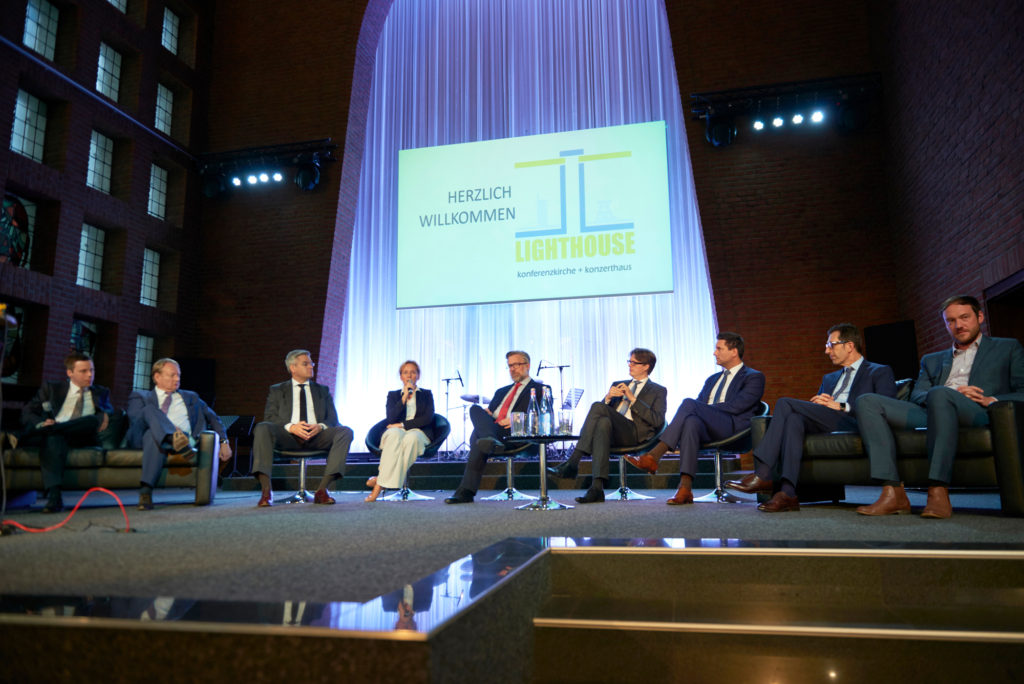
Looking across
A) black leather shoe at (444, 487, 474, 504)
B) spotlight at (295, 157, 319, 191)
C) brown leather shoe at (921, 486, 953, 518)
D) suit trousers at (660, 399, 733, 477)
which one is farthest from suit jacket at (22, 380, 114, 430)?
brown leather shoe at (921, 486, 953, 518)

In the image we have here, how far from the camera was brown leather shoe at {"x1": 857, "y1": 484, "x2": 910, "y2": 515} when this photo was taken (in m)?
3.10

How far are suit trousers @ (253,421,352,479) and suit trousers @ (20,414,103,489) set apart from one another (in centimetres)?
103

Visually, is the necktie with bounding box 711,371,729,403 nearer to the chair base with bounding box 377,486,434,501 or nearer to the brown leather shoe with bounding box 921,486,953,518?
the brown leather shoe with bounding box 921,486,953,518

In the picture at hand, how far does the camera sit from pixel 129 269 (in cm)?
794

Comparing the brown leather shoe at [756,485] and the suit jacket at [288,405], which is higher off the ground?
the suit jacket at [288,405]

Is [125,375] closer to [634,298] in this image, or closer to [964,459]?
[634,298]

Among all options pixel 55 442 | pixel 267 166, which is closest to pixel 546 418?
pixel 55 442

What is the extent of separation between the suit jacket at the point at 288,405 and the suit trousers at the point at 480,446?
40.5 inches

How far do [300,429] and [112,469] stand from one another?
1196mm

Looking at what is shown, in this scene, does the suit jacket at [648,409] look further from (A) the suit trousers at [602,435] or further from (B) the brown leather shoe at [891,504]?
(B) the brown leather shoe at [891,504]

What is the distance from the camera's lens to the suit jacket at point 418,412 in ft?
16.2

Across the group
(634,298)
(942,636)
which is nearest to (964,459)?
(942,636)

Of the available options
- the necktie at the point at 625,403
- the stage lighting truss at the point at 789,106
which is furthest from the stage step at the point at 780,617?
the stage lighting truss at the point at 789,106

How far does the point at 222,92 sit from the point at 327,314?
3505 millimetres
